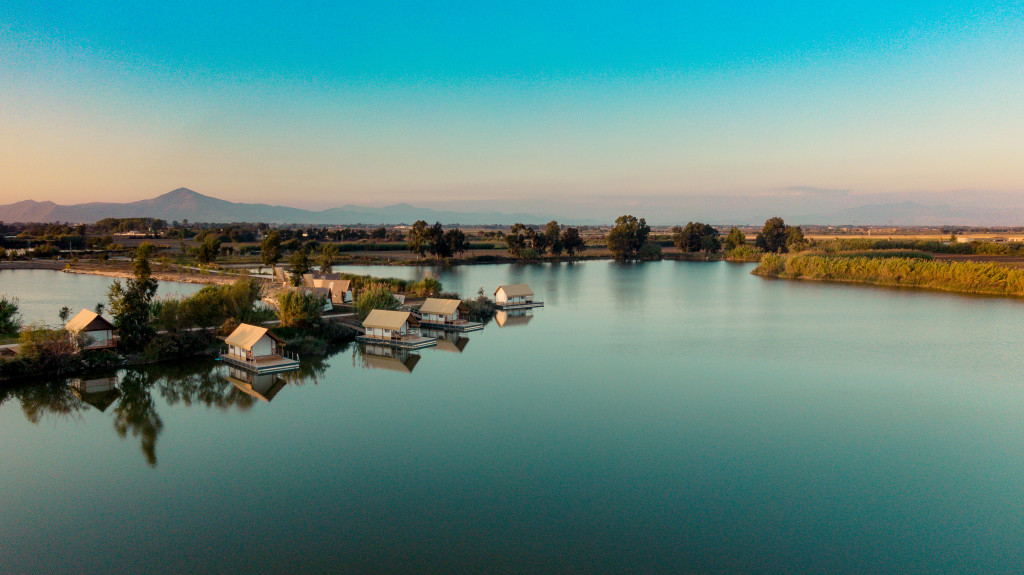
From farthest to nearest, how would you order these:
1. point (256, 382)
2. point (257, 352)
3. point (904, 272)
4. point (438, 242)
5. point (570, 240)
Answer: point (570, 240), point (438, 242), point (904, 272), point (257, 352), point (256, 382)

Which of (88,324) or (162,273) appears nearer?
(88,324)

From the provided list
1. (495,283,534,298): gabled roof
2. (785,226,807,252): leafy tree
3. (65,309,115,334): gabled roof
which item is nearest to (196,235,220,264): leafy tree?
(495,283,534,298): gabled roof

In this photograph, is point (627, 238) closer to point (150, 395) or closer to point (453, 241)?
point (453, 241)

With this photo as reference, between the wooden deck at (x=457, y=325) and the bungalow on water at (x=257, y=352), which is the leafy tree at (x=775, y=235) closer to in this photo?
the wooden deck at (x=457, y=325)

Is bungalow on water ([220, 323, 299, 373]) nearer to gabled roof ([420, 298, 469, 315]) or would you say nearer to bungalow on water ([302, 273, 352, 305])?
gabled roof ([420, 298, 469, 315])

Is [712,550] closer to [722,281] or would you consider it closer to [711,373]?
[711,373]

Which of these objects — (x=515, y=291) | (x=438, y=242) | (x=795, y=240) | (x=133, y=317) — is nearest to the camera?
(x=133, y=317)

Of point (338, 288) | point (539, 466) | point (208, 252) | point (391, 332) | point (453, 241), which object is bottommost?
point (539, 466)

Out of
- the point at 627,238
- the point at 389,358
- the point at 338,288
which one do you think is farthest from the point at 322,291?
the point at 627,238
